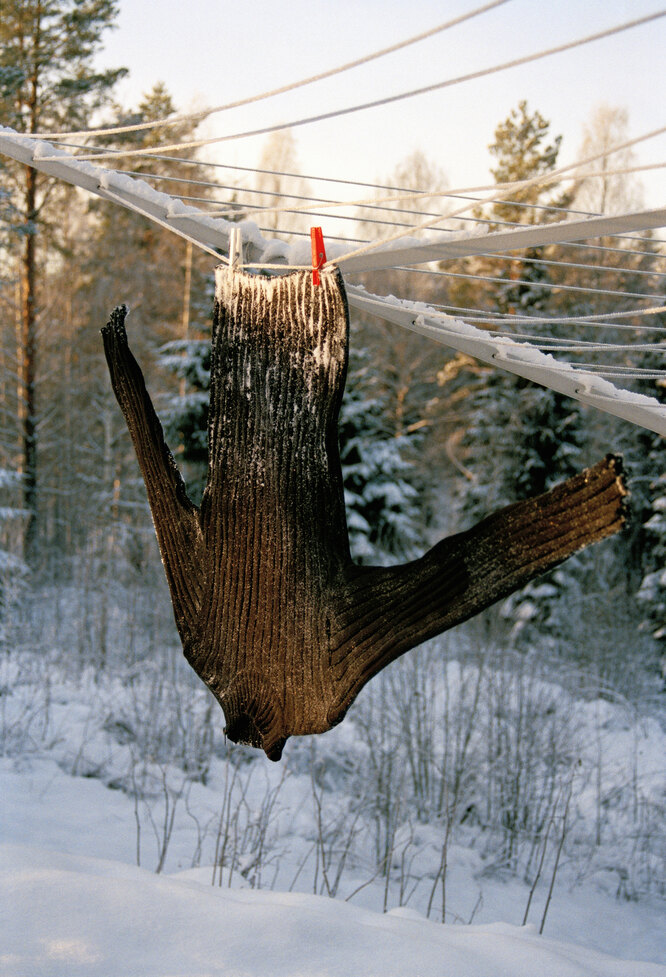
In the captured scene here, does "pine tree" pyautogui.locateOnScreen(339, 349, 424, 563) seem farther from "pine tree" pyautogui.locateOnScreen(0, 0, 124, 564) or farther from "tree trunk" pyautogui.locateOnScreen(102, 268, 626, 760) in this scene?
"tree trunk" pyautogui.locateOnScreen(102, 268, 626, 760)

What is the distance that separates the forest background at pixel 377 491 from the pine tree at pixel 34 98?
1.4 inches

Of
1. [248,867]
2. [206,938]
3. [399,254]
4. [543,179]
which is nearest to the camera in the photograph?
[543,179]

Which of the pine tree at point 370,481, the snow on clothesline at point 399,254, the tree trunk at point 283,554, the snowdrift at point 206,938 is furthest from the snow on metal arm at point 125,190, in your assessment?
the pine tree at point 370,481

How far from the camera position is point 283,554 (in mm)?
1218

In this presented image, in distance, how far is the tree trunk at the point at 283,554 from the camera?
114 cm

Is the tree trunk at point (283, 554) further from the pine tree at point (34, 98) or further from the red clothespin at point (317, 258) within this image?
the pine tree at point (34, 98)

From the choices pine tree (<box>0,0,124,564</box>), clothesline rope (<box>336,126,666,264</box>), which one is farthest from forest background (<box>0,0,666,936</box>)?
clothesline rope (<box>336,126,666,264</box>)

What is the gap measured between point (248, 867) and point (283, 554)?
333cm

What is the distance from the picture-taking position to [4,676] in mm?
7324

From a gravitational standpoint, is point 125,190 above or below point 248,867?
above

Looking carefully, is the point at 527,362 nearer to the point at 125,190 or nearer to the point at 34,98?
the point at 125,190

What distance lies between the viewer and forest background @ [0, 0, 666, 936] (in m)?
6.34

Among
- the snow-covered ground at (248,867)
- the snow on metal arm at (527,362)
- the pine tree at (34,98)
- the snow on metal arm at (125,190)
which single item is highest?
the pine tree at (34,98)

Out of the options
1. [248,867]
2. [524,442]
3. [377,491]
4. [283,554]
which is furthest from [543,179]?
[524,442]
